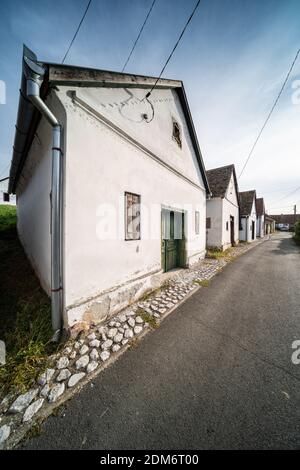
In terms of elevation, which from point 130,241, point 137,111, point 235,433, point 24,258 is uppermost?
point 137,111

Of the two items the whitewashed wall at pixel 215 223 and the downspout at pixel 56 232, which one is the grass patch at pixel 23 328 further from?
the whitewashed wall at pixel 215 223

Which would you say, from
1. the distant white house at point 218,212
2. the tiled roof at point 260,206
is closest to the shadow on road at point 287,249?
the distant white house at point 218,212

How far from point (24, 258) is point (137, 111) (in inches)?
255

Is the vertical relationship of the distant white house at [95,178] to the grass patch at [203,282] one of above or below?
above

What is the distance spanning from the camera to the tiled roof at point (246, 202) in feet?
58.0

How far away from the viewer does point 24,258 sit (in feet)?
20.8

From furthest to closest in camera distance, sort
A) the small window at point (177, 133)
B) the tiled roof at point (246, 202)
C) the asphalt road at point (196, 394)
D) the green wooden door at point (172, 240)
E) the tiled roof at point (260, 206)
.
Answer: the tiled roof at point (260, 206), the tiled roof at point (246, 202), the small window at point (177, 133), the green wooden door at point (172, 240), the asphalt road at point (196, 394)

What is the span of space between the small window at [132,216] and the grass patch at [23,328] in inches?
89.5

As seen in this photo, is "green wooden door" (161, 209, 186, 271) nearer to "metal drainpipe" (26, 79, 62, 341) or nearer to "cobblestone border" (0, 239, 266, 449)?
"cobblestone border" (0, 239, 266, 449)

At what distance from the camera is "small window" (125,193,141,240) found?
3957 mm

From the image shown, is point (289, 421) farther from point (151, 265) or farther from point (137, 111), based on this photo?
point (137, 111)

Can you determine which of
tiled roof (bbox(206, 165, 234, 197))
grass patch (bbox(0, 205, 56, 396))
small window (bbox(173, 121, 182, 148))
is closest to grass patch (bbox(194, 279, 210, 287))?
grass patch (bbox(0, 205, 56, 396))

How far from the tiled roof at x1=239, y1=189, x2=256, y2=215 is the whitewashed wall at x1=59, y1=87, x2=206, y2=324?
49.7ft
